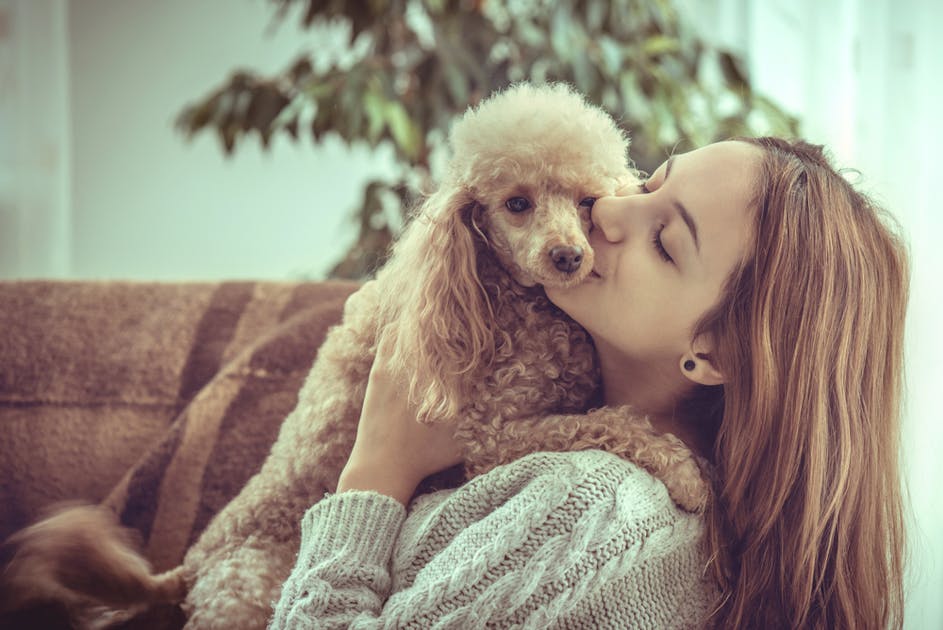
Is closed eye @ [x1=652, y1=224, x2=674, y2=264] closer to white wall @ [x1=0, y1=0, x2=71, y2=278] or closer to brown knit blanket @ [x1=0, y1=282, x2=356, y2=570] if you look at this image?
brown knit blanket @ [x1=0, y1=282, x2=356, y2=570]

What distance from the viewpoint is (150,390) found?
4.08 ft

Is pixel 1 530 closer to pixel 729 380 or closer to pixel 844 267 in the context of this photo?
pixel 729 380

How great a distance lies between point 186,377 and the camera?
1257mm

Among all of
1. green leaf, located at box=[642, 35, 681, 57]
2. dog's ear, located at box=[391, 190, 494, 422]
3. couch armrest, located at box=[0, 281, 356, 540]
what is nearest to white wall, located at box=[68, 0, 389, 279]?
green leaf, located at box=[642, 35, 681, 57]

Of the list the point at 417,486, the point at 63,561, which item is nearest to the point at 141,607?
the point at 63,561

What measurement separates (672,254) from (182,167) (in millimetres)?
2976

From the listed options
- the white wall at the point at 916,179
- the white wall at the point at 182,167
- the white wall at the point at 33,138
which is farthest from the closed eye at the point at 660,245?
the white wall at the point at 33,138

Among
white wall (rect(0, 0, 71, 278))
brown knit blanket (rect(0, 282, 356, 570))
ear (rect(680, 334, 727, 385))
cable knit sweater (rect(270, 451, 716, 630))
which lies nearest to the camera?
cable knit sweater (rect(270, 451, 716, 630))

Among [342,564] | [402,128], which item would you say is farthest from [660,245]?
[402,128]

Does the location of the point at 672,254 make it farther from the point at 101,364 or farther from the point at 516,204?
the point at 101,364

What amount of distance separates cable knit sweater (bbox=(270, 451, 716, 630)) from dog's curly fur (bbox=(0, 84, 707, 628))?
6 centimetres

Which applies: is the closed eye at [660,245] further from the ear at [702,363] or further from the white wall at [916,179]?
the white wall at [916,179]

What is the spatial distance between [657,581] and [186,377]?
2.76 feet

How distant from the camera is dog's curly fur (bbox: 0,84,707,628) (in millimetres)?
810
